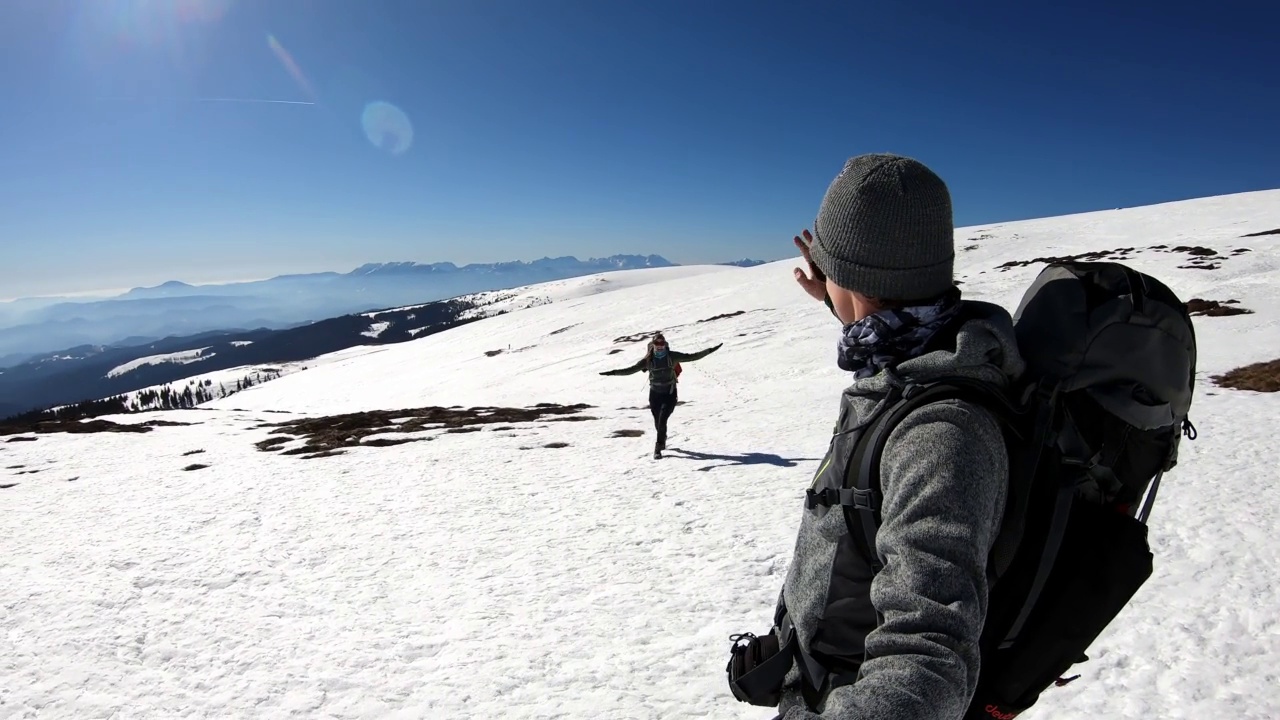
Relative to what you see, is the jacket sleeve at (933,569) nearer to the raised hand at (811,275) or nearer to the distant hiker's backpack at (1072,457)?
the distant hiker's backpack at (1072,457)

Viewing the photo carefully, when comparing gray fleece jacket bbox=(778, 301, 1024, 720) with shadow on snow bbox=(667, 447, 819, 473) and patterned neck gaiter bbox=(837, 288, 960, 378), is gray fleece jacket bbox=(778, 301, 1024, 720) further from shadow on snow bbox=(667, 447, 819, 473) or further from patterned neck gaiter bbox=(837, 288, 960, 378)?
shadow on snow bbox=(667, 447, 819, 473)

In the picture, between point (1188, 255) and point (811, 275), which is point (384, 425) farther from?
point (1188, 255)

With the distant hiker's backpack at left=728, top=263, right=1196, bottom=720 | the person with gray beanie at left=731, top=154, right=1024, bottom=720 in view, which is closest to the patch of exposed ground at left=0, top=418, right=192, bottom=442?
the person with gray beanie at left=731, top=154, right=1024, bottom=720

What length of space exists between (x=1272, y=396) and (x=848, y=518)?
22.0 m

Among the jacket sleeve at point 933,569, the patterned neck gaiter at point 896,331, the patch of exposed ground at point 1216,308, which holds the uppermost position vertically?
the patterned neck gaiter at point 896,331

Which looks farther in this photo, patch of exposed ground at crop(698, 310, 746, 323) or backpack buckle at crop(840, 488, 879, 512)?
patch of exposed ground at crop(698, 310, 746, 323)

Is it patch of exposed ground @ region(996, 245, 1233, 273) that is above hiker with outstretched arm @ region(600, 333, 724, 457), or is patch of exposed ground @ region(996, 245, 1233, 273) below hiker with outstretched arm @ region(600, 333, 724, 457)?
below

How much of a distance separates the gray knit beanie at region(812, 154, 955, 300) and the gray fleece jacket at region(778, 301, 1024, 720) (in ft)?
1.02

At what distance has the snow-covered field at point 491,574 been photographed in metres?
6.59

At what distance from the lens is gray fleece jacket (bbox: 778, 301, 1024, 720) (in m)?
1.64

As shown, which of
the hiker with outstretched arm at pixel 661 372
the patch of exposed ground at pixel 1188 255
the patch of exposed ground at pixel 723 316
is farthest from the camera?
the patch of exposed ground at pixel 723 316

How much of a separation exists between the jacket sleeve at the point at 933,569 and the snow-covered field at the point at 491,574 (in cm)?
508

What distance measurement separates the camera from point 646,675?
6766mm

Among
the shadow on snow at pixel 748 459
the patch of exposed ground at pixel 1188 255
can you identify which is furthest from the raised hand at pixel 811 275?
the patch of exposed ground at pixel 1188 255
